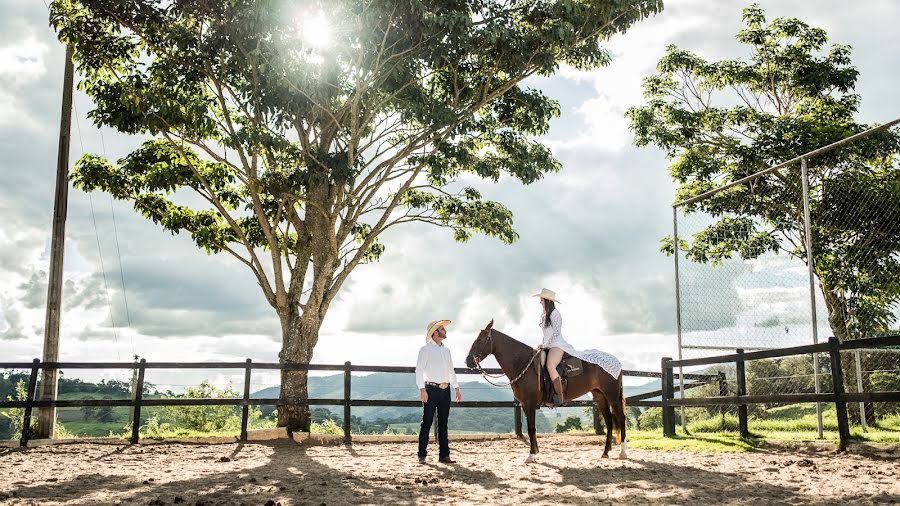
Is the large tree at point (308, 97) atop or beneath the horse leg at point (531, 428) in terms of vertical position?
atop

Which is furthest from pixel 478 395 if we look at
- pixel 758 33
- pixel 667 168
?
pixel 758 33

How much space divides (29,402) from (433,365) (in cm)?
877

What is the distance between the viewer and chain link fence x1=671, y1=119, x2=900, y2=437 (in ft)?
42.0

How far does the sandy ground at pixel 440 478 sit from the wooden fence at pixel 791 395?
30.2 inches

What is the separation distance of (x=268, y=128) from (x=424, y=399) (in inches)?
298

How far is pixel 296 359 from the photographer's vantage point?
52.1 ft

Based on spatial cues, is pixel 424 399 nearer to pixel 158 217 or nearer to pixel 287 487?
pixel 287 487

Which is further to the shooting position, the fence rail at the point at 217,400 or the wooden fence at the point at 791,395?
the fence rail at the point at 217,400

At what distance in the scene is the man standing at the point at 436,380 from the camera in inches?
419

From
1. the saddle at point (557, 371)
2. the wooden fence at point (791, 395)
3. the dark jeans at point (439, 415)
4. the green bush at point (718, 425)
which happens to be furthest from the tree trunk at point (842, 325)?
the dark jeans at point (439, 415)

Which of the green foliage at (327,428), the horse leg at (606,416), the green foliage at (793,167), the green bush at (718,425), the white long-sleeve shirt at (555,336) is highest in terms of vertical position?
the green foliage at (793,167)

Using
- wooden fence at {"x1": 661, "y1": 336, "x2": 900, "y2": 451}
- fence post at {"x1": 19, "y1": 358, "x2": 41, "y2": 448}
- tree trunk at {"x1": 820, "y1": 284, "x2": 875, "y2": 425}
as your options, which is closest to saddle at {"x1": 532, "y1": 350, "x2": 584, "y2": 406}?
wooden fence at {"x1": 661, "y1": 336, "x2": 900, "y2": 451}

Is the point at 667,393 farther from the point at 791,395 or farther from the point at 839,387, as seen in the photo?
the point at 839,387

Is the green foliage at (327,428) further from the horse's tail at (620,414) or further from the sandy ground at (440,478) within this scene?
the horse's tail at (620,414)
